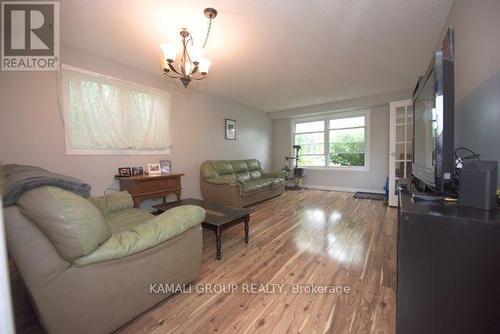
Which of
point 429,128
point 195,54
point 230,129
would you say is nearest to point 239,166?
point 230,129

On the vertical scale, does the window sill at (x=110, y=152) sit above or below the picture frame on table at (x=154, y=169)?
above

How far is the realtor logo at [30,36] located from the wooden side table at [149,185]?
62.5 inches

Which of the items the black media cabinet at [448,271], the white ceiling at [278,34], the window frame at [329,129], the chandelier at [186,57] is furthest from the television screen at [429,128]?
the window frame at [329,129]

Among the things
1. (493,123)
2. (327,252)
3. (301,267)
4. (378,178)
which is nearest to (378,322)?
(301,267)

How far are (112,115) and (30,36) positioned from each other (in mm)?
1072

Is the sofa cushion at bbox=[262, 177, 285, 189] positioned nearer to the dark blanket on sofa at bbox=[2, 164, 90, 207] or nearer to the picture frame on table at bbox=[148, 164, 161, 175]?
the picture frame on table at bbox=[148, 164, 161, 175]

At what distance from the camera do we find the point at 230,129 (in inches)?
202

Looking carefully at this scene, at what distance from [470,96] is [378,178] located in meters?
4.08

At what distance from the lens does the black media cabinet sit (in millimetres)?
828

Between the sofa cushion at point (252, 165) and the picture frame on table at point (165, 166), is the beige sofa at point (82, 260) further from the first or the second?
the sofa cushion at point (252, 165)

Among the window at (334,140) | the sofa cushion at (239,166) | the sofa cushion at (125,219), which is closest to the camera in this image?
the sofa cushion at (125,219)

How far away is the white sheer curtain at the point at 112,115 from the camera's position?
2.68m

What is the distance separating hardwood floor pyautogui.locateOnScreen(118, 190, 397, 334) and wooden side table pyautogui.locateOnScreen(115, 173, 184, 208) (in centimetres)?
106

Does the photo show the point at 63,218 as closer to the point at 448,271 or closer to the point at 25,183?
the point at 25,183
